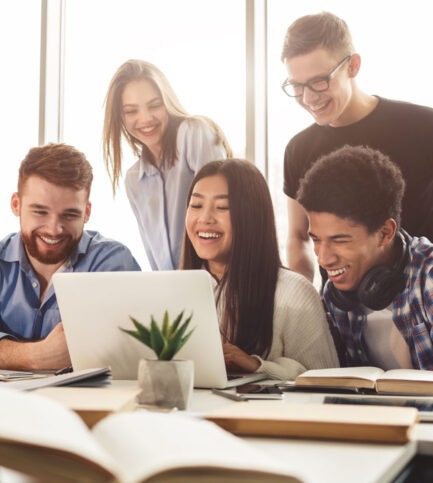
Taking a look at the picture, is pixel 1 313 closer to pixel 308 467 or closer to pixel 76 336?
pixel 76 336

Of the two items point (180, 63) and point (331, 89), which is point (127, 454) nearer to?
point (331, 89)

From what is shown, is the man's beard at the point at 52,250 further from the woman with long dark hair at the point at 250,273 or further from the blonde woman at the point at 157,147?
the woman with long dark hair at the point at 250,273

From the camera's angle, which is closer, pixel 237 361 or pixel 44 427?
pixel 44 427

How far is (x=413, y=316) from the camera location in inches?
102

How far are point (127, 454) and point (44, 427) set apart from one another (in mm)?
99

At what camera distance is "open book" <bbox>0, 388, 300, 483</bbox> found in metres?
0.71

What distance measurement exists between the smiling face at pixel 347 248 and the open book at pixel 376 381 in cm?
83

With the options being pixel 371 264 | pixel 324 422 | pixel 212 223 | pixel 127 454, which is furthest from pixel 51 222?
pixel 127 454

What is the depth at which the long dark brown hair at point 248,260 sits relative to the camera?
8.90 feet

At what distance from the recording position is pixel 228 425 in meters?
1.16

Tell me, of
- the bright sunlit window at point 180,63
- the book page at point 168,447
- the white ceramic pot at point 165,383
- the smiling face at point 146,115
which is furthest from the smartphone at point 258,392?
the smiling face at point 146,115

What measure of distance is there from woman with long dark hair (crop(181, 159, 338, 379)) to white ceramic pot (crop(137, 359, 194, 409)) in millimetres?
970

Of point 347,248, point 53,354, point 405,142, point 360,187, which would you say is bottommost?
point 53,354

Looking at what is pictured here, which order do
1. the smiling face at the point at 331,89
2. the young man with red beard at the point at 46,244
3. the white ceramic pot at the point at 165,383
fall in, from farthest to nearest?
the young man with red beard at the point at 46,244 → the smiling face at the point at 331,89 → the white ceramic pot at the point at 165,383
